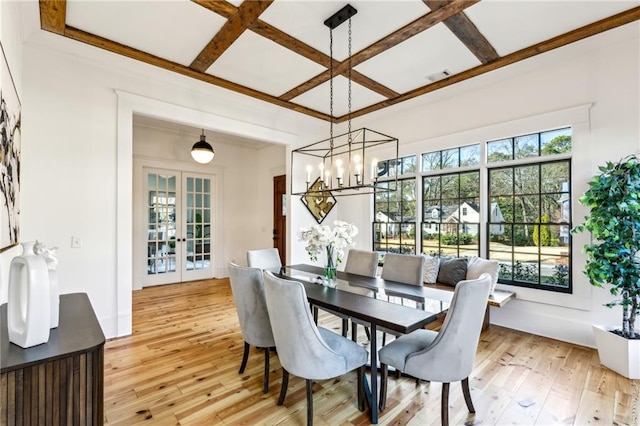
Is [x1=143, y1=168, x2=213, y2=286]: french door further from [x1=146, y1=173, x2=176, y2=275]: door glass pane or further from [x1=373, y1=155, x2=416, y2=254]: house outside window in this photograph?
[x1=373, y1=155, x2=416, y2=254]: house outside window

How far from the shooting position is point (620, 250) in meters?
2.44

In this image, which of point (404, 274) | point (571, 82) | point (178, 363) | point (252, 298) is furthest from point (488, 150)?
point (178, 363)

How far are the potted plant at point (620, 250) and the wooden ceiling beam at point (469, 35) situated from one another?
1.55 meters

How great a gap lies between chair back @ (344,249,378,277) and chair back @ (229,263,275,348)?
1.34m

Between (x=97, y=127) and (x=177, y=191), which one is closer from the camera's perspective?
(x=97, y=127)

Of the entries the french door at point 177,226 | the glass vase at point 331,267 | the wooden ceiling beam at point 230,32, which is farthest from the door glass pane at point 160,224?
the glass vase at point 331,267

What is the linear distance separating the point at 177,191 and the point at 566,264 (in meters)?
6.24

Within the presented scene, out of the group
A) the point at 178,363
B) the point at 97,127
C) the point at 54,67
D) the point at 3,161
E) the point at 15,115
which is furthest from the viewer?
the point at 97,127

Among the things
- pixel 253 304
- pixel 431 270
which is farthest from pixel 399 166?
pixel 253 304

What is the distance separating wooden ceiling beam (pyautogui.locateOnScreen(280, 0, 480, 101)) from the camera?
2387 millimetres

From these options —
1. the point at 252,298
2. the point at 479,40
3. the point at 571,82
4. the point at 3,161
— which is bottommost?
the point at 252,298

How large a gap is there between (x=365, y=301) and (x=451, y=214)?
2568mm

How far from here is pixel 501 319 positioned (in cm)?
361

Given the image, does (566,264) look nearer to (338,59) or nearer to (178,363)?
(338,59)
